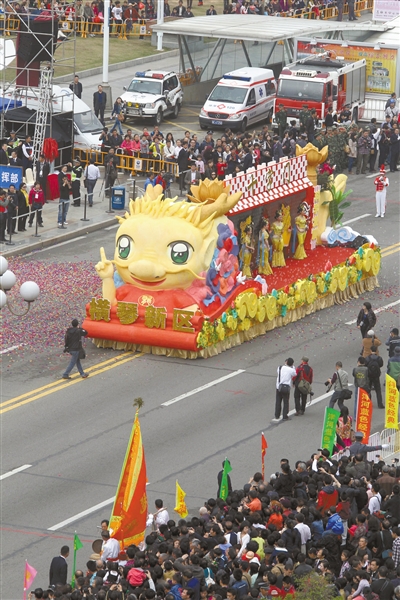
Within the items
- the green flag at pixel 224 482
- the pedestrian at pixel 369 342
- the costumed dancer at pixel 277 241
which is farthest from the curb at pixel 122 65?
the green flag at pixel 224 482

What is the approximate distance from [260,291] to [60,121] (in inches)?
594

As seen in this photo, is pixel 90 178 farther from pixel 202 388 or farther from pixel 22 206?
pixel 202 388

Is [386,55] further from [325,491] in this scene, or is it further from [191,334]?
[325,491]

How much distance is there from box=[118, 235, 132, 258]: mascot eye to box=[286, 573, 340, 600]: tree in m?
13.2

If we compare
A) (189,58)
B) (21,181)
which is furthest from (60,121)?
(189,58)

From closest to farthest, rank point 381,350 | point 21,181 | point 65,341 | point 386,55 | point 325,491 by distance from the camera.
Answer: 1. point 325,491
2. point 65,341
3. point 381,350
4. point 21,181
5. point 386,55

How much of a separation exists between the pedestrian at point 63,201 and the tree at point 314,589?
22783 millimetres

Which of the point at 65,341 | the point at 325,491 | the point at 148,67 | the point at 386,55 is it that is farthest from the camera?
the point at 148,67

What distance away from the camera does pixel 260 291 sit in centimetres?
3169

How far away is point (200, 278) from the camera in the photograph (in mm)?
29828

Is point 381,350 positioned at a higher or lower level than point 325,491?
lower

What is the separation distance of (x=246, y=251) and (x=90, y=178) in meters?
10.2

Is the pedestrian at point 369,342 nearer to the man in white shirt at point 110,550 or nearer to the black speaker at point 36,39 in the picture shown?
the man in white shirt at point 110,550

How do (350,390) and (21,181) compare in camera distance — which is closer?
(350,390)
